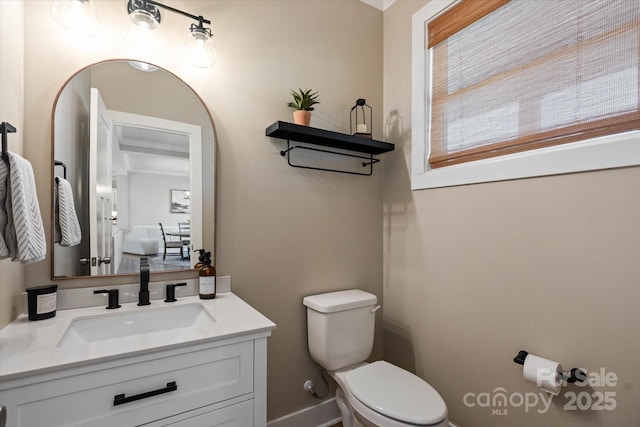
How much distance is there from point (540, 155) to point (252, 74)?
143 centimetres

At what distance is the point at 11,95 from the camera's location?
3.50ft

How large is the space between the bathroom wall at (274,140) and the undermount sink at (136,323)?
0.68ft

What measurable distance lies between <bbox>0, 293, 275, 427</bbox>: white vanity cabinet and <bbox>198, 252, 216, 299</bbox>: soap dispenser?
0.29 m

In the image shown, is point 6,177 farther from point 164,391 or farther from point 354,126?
point 354,126

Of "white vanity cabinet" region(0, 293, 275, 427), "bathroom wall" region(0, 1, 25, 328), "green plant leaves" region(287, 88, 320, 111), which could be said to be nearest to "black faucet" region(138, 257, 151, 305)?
"white vanity cabinet" region(0, 293, 275, 427)

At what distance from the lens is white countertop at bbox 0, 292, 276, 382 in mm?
791

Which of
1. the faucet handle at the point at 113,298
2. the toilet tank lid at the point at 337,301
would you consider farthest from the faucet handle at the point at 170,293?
the toilet tank lid at the point at 337,301

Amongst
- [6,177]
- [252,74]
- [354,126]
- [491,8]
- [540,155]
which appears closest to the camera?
[6,177]

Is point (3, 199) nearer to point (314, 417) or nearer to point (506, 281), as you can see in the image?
point (314, 417)

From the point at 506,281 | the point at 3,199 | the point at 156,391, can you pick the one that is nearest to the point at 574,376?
the point at 506,281

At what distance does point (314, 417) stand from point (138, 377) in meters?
1.25

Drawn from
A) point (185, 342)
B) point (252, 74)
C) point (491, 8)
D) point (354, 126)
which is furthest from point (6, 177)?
point (491, 8)

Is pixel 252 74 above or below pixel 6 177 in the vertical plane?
Answer: above

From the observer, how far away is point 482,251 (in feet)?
5.02
